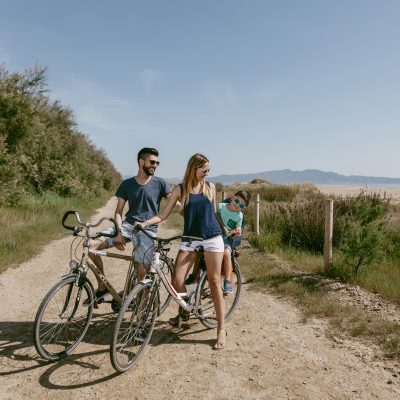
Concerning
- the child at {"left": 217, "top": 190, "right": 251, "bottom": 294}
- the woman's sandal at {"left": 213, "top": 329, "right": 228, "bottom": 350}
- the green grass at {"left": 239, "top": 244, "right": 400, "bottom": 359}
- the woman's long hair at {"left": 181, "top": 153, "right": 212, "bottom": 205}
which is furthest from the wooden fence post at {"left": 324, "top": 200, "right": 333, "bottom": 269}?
the woman's long hair at {"left": 181, "top": 153, "right": 212, "bottom": 205}

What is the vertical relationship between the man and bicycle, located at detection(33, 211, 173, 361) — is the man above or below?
above

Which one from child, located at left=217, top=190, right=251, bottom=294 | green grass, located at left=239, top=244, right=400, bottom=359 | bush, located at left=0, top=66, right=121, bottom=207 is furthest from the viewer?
bush, located at left=0, top=66, right=121, bottom=207

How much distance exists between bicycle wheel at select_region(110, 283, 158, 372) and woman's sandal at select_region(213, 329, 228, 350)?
0.84 metres

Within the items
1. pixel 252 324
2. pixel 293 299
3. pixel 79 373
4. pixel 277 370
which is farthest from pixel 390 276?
pixel 79 373

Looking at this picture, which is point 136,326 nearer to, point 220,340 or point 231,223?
point 220,340

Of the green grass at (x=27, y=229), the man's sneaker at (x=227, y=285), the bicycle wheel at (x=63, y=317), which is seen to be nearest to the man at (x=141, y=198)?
the bicycle wheel at (x=63, y=317)

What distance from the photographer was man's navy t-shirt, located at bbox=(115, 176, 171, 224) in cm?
478

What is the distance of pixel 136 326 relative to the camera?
13.1ft

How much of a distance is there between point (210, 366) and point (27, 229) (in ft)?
31.8

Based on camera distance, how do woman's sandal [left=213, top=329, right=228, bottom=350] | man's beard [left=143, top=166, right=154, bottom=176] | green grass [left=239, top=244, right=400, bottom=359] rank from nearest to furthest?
1. woman's sandal [left=213, top=329, right=228, bottom=350]
2. man's beard [left=143, top=166, right=154, bottom=176]
3. green grass [left=239, top=244, right=400, bottom=359]

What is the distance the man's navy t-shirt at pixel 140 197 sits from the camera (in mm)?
4781

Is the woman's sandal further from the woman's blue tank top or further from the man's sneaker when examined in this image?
the woman's blue tank top

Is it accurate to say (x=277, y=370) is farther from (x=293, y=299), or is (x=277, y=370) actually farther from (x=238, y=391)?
(x=293, y=299)

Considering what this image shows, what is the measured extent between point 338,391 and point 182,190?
2.50 meters
